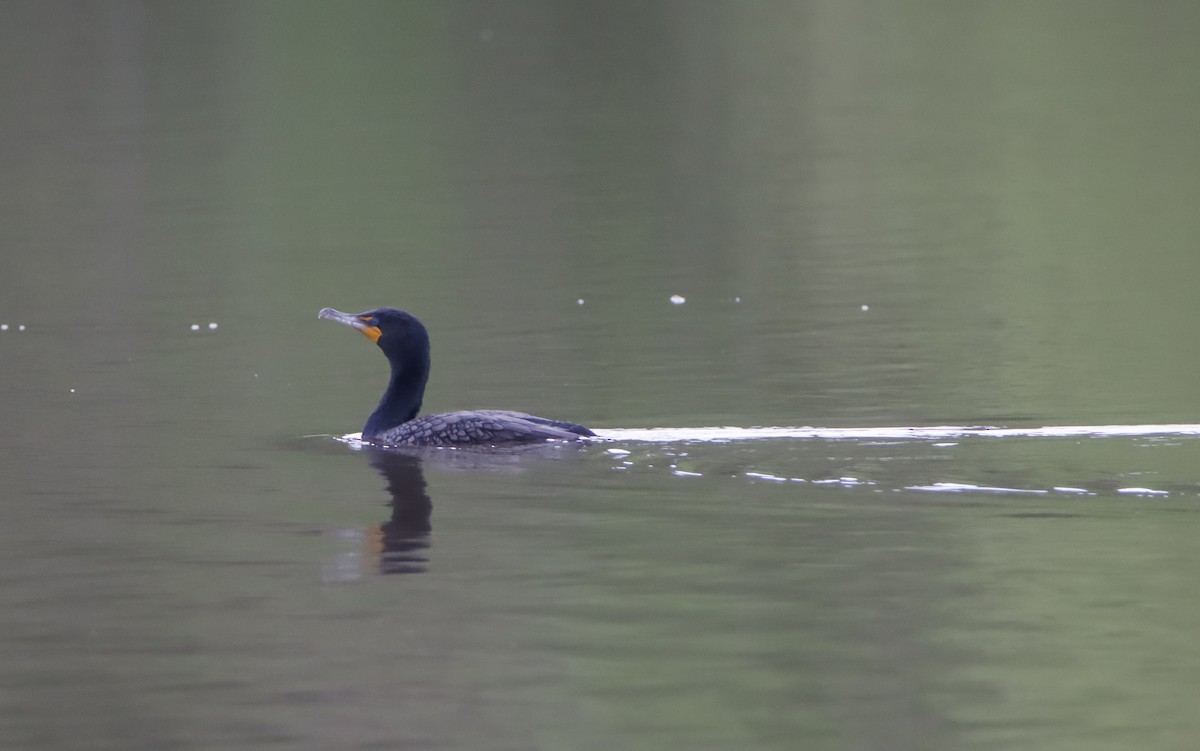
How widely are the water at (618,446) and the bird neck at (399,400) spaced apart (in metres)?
0.37

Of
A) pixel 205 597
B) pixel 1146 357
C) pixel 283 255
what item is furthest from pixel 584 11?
pixel 205 597

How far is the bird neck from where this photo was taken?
1292cm

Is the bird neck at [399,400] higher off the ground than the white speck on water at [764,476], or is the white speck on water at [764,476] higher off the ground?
the bird neck at [399,400]

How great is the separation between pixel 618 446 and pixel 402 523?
1.90 meters

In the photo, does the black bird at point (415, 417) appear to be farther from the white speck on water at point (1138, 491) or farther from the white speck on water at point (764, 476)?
the white speck on water at point (1138, 491)

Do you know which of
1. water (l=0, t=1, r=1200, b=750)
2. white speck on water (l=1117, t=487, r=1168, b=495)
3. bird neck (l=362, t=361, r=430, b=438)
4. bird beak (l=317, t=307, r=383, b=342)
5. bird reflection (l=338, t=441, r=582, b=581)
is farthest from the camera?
bird beak (l=317, t=307, r=383, b=342)

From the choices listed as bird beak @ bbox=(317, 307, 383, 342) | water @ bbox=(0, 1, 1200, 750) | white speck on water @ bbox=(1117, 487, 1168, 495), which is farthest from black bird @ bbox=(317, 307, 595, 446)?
white speck on water @ bbox=(1117, 487, 1168, 495)

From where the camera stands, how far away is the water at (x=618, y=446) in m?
7.59

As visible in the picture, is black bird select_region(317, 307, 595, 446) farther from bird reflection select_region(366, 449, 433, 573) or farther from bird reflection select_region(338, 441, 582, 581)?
bird reflection select_region(366, 449, 433, 573)

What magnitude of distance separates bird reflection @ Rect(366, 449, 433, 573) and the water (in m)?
0.04

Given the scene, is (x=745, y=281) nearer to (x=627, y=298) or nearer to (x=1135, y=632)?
(x=627, y=298)

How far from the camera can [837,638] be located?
317 inches

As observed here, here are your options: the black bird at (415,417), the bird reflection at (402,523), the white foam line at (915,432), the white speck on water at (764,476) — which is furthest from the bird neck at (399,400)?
the white speck on water at (764,476)

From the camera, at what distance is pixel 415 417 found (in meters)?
13.2
